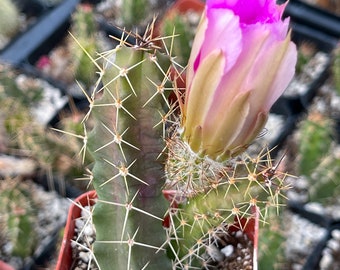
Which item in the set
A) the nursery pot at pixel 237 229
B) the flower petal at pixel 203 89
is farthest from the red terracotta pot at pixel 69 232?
the flower petal at pixel 203 89

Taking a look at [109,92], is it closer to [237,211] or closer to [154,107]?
[154,107]

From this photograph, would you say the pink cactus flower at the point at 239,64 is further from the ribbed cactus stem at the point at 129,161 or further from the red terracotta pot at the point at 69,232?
the red terracotta pot at the point at 69,232

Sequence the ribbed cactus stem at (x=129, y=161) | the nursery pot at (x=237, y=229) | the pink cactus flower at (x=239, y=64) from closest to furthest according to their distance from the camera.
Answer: the pink cactus flower at (x=239, y=64)
the ribbed cactus stem at (x=129, y=161)
the nursery pot at (x=237, y=229)

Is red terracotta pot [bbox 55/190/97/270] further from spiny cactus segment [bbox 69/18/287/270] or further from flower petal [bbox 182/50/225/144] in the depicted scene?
flower petal [bbox 182/50/225/144]

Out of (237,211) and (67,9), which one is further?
(67,9)

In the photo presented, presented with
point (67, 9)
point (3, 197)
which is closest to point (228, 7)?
point (3, 197)

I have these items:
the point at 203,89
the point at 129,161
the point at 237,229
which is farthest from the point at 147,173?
the point at 237,229

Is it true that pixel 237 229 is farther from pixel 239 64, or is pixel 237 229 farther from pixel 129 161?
pixel 239 64
